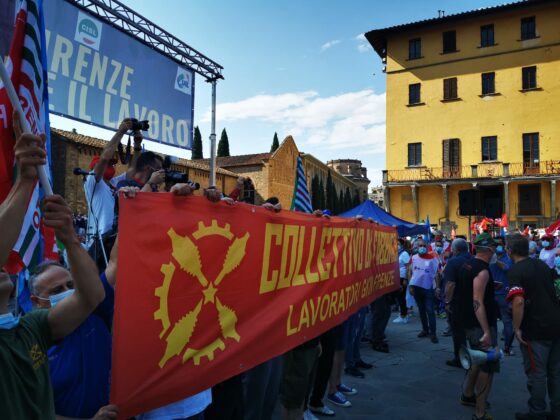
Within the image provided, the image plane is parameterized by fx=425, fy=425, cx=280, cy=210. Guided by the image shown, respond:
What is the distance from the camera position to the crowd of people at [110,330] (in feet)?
5.05

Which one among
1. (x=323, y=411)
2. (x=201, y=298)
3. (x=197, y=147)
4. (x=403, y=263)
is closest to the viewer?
(x=201, y=298)

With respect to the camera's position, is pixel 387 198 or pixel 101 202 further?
pixel 387 198

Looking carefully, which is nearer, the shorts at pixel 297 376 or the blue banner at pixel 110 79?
the shorts at pixel 297 376

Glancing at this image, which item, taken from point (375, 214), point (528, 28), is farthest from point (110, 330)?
point (528, 28)

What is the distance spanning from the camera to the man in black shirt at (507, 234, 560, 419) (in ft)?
14.0

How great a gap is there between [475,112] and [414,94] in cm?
456

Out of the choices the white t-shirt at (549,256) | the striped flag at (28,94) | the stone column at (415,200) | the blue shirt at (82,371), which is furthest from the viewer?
the stone column at (415,200)

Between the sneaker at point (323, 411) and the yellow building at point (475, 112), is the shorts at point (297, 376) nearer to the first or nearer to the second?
the sneaker at point (323, 411)

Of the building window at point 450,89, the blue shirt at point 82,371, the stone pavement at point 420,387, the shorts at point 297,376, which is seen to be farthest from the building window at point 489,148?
the blue shirt at point 82,371

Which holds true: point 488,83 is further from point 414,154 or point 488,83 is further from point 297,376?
point 297,376

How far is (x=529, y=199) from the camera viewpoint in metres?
29.4

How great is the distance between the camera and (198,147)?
47938 mm

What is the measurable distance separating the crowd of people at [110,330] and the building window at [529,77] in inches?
1077

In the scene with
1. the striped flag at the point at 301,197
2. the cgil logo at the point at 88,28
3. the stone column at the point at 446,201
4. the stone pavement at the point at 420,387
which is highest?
the cgil logo at the point at 88,28
